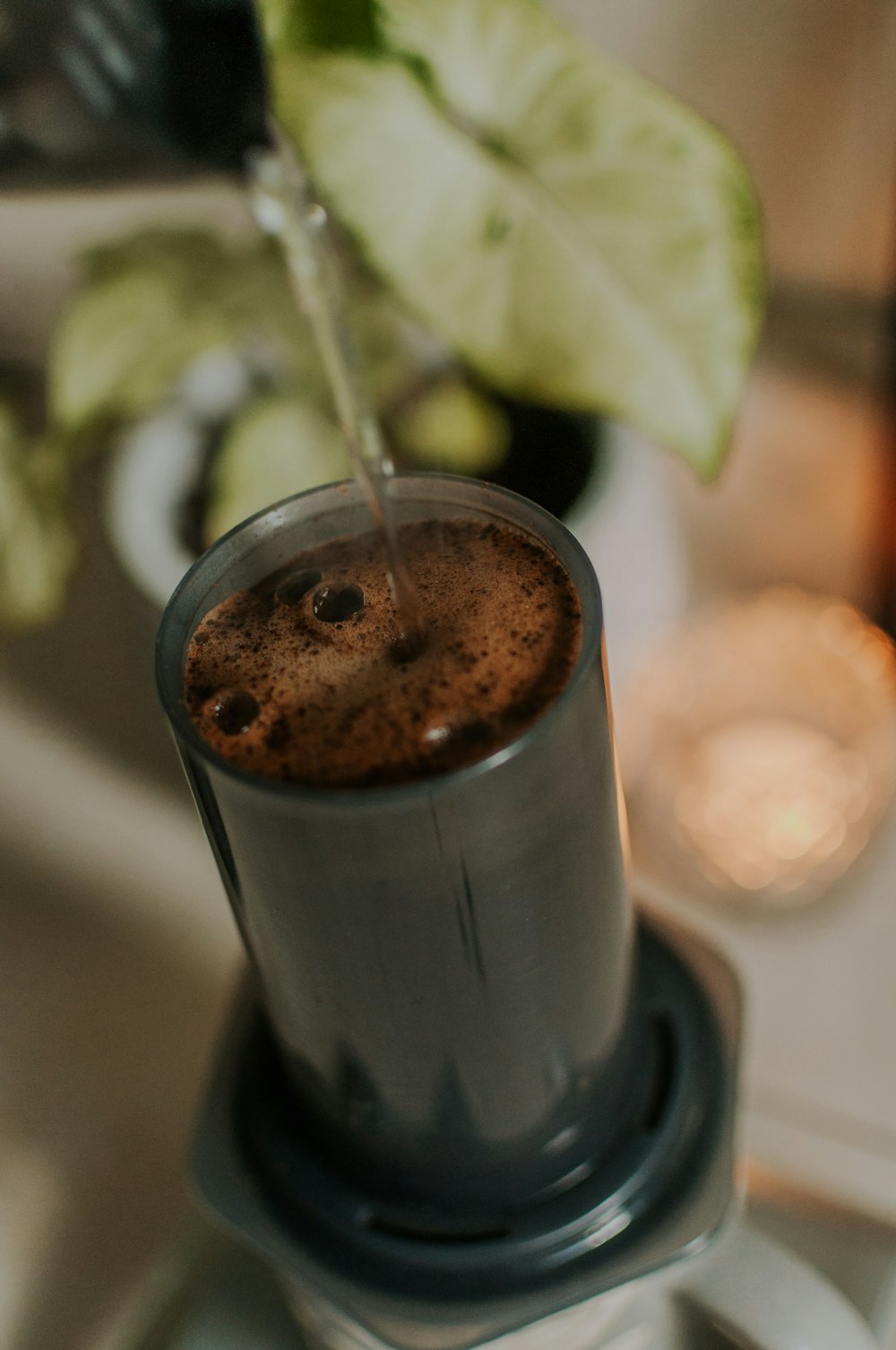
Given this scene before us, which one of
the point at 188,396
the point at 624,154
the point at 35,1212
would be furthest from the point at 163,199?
the point at 35,1212

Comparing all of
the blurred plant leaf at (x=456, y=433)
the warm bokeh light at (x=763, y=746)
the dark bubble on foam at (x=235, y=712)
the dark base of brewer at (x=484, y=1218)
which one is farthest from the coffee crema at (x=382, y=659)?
the warm bokeh light at (x=763, y=746)

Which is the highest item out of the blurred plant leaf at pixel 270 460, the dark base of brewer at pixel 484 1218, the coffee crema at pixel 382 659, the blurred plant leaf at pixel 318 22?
the blurred plant leaf at pixel 318 22

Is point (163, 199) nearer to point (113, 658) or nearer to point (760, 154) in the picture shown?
point (113, 658)

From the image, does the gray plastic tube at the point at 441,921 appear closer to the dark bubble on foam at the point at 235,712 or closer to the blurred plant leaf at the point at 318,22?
the dark bubble on foam at the point at 235,712

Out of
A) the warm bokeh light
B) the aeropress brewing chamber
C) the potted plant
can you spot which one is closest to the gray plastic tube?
the aeropress brewing chamber

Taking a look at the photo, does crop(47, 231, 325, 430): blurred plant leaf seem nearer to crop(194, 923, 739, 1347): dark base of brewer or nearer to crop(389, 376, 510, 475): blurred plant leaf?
crop(389, 376, 510, 475): blurred plant leaf
